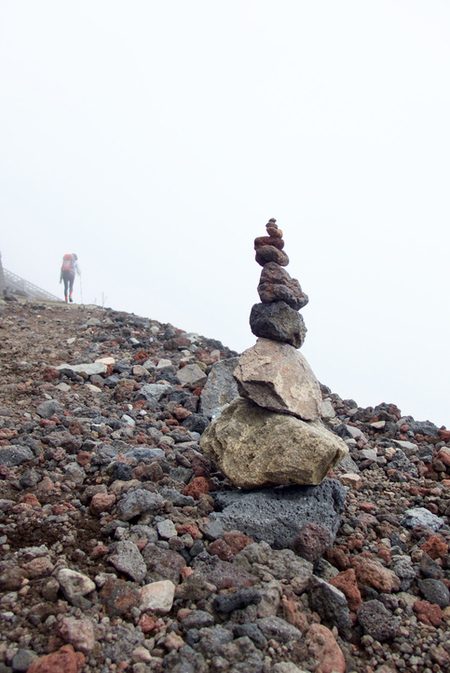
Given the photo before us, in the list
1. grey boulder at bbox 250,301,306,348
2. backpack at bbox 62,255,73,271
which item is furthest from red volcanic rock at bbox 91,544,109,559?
backpack at bbox 62,255,73,271

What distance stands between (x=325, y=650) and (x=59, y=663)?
1.88 meters

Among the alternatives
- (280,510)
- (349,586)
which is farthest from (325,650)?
(280,510)

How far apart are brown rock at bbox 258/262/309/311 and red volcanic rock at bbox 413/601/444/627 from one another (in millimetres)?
3527

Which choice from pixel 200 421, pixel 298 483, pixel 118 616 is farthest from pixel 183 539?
pixel 200 421

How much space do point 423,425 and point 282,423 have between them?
14.5 ft

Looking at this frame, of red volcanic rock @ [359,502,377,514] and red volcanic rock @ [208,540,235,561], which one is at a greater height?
red volcanic rock @ [359,502,377,514]

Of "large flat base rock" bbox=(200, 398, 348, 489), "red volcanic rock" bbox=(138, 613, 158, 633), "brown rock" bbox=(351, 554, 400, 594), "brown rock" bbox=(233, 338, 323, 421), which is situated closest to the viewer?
"red volcanic rock" bbox=(138, 613, 158, 633)

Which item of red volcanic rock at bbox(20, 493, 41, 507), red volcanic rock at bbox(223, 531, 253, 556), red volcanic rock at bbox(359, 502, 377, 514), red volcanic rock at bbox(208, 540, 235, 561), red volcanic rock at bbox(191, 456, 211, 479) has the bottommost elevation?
red volcanic rock at bbox(20, 493, 41, 507)

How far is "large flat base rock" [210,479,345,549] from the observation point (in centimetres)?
468

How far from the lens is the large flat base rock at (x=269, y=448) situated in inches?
194

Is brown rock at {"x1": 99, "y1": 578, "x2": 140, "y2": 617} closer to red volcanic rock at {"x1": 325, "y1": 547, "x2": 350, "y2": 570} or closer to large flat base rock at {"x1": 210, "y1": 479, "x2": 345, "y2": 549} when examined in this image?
large flat base rock at {"x1": 210, "y1": 479, "x2": 345, "y2": 549}

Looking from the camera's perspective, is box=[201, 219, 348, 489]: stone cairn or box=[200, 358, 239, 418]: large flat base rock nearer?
box=[201, 219, 348, 489]: stone cairn

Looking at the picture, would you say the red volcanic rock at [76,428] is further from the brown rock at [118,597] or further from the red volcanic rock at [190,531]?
the brown rock at [118,597]

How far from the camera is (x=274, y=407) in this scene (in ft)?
17.8
